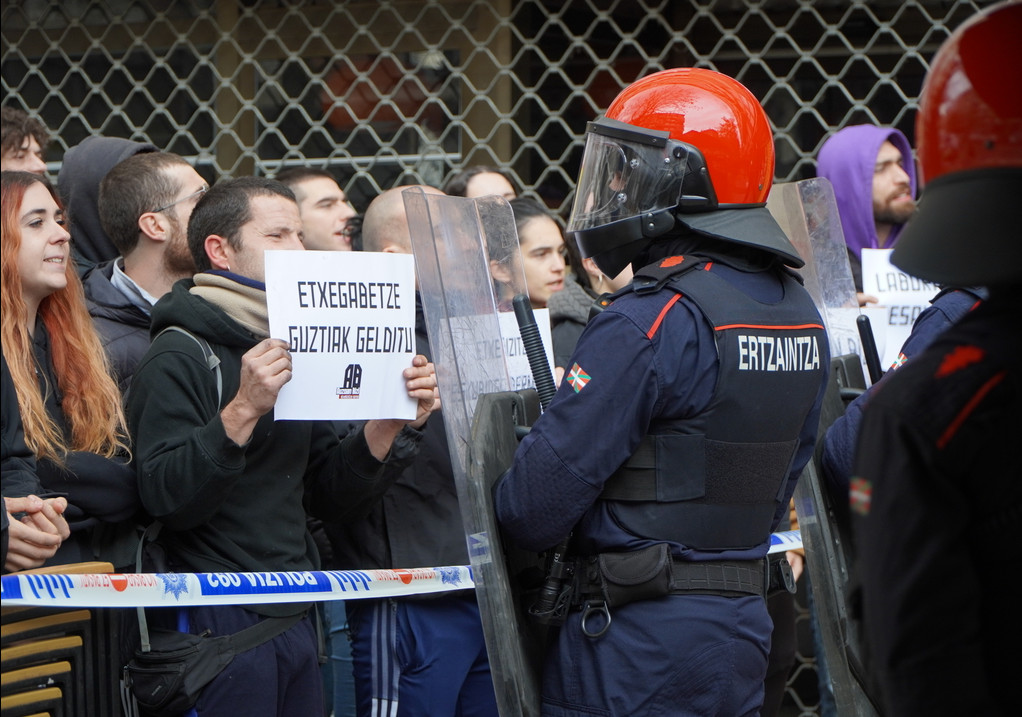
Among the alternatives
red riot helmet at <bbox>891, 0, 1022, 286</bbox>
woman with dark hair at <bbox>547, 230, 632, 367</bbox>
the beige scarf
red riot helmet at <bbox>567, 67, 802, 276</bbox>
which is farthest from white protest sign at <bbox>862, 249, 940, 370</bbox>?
red riot helmet at <bbox>891, 0, 1022, 286</bbox>

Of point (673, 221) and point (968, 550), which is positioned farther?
point (673, 221)

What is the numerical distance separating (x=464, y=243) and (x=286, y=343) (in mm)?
427

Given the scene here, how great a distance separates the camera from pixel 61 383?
257cm

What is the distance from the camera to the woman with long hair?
247 cm

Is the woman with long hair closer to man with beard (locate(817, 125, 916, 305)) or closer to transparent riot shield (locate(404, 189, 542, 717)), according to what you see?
transparent riot shield (locate(404, 189, 542, 717))

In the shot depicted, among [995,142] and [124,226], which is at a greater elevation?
[124,226]

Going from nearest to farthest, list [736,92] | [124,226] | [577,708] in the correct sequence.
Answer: [577,708]
[736,92]
[124,226]

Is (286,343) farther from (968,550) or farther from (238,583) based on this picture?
(968,550)

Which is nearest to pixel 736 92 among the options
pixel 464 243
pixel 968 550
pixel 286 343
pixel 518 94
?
pixel 464 243

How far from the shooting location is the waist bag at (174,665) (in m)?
2.47

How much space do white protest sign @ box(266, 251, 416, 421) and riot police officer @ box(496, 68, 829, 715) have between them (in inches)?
20.7

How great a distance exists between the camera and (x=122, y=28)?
194 inches

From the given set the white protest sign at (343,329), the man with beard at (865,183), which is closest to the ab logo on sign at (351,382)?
the white protest sign at (343,329)

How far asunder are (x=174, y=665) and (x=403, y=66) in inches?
118
